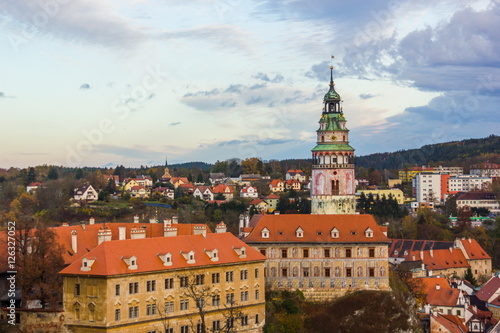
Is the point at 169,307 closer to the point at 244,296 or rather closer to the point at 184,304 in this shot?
the point at 184,304

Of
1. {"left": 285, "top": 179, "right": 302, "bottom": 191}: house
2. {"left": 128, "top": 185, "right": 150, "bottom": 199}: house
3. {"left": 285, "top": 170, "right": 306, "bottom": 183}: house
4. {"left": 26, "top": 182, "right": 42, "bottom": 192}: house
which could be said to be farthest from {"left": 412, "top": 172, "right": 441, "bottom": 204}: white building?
{"left": 26, "top": 182, "right": 42, "bottom": 192}: house

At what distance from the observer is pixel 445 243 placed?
110 meters

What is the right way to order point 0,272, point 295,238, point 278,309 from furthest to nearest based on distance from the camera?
point 295,238, point 278,309, point 0,272

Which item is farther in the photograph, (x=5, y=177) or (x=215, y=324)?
(x=5, y=177)

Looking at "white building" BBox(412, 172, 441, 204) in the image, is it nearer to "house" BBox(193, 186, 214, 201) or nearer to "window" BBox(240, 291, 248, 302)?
"house" BBox(193, 186, 214, 201)

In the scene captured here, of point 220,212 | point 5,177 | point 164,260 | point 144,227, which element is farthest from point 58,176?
point 164,260

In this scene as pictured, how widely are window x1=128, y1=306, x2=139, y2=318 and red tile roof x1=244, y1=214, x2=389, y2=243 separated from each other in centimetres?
1632

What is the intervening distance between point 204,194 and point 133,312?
102m

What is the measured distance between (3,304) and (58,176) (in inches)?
4514

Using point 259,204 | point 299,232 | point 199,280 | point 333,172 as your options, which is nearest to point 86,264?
point 199,280

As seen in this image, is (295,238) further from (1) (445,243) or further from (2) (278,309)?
(1) (445,243)

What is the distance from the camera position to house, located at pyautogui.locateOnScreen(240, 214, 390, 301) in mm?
67125

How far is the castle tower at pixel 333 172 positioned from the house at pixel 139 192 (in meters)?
68.6

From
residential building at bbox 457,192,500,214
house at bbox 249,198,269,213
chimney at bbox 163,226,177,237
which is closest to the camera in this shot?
chimney at bbox 163,226,177,237
